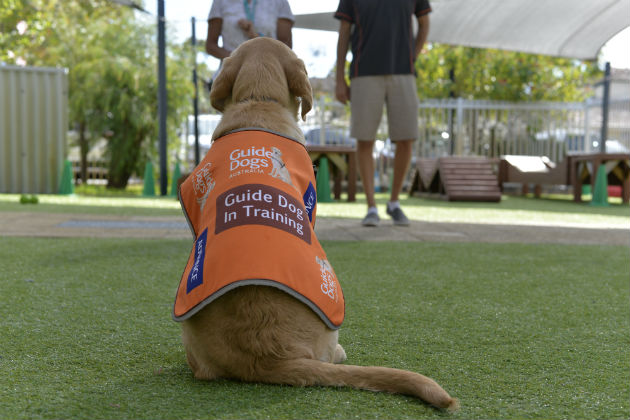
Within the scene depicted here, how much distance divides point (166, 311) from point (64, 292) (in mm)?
523

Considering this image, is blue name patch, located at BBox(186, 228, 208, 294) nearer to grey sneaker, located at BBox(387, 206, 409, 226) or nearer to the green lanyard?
the green lanyard

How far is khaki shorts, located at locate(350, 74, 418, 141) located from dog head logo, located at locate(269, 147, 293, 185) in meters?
3.39

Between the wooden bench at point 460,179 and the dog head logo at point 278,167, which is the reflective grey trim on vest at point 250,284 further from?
the wooden bench at point 460,179

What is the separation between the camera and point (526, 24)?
8.96m

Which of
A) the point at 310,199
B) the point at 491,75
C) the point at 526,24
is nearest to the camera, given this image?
the point at 310,199

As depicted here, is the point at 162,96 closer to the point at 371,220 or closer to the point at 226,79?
the point at 371,220

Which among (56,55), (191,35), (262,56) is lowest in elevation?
(262,56)

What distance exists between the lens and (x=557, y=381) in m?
1.59

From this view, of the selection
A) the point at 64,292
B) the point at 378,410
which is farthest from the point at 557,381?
the point at 64,292

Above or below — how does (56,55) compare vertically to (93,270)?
above

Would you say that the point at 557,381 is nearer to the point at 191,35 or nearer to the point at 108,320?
the point at 108,320

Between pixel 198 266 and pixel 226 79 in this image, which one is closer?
pixel 198 266

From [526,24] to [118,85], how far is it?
7.91 m

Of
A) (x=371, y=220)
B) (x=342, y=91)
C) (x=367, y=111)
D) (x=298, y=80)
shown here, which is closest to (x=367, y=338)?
(x=298, y=80)
